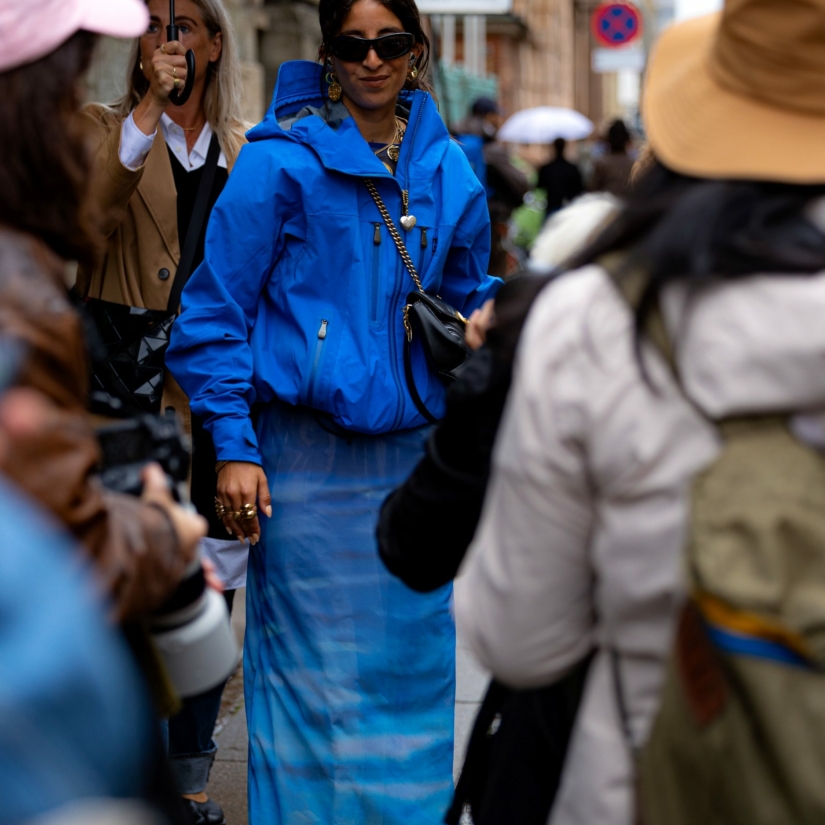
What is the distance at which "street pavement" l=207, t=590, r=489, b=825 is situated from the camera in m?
3.95

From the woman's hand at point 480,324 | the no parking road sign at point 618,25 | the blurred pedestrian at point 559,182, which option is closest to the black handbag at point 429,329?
the woman's hand at point 480,324

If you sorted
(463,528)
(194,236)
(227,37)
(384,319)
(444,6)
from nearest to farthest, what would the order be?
(463,528)
(384,319)
(194,236)
(227,37)
(444,6)

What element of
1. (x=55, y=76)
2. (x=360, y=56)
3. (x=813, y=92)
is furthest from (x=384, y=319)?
(x=813, y=92)

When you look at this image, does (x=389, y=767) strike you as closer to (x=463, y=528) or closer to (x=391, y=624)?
(x=391, y=624)

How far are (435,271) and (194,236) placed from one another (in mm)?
771

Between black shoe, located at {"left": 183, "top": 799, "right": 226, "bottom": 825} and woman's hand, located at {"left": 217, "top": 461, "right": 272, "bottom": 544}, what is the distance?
88 centimetres

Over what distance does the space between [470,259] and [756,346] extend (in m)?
2.10

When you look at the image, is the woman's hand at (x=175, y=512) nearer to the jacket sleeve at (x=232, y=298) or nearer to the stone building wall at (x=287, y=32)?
the jacket sleeve at (x=232, y=298)

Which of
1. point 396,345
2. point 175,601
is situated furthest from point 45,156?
point 396,345

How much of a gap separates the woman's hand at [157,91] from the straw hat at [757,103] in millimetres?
2266

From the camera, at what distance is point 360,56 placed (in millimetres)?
3266

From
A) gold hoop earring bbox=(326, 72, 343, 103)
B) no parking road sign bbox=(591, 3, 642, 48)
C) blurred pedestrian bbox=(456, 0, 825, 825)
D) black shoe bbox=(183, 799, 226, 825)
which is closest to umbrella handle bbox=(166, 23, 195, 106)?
gold hoop earring bbox=(326, 72, 343, 103)

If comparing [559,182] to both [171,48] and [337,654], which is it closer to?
[171,48]

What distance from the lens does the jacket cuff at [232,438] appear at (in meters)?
3.16
